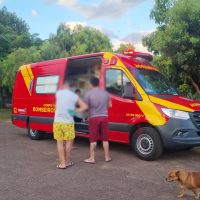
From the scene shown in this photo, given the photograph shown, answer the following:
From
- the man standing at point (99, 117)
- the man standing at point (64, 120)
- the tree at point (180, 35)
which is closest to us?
the man standing at point (64, 120)

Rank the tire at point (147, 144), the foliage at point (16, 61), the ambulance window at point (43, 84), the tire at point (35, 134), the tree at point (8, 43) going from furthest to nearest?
1. the tree at point (8, 43)
2. the foliage at point (16, 61)
3. the tire at point (35, 134)
4. the ambulance window at point (43, 84)
5. the tire at point (147, 144)

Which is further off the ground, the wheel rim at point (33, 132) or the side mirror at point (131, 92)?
the side mirror at point (131, 92)

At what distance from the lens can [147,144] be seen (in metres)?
8.02

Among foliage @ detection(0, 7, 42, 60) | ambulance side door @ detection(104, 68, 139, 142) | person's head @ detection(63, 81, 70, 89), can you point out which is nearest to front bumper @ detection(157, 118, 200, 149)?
ambulance side door @ detection(104, 68, 139, 142)

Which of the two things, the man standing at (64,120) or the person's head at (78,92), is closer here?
the person's head at (78,92)

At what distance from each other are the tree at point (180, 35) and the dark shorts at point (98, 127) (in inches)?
175

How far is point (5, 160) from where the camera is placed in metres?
8.27

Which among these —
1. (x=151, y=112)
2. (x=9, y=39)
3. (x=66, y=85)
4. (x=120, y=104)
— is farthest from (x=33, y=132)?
(x=9, y=39)

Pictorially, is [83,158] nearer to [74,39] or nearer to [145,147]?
[145,147]

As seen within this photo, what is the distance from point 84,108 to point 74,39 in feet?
58.5

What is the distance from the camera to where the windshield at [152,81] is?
8.26 m

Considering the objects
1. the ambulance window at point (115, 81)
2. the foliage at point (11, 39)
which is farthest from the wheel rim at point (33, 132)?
the foliage at point (11, 39)

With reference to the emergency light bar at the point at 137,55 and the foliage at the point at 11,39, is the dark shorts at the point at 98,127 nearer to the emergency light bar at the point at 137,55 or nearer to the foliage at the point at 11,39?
the emergency light bar at the point at 137,55

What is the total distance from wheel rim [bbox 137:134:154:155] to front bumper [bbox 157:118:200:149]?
0.33 m
